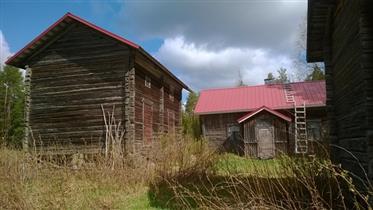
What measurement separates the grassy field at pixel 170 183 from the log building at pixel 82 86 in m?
5.30

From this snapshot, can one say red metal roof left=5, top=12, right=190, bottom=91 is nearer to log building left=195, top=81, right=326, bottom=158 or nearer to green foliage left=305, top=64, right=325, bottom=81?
log building left=195, top=81, right=326, bottom=158

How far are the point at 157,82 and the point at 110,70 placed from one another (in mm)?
4138

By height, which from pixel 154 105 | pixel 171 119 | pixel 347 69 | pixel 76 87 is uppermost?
pixel 76 87

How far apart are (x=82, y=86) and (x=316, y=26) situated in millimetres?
11369

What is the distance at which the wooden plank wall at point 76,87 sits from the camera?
16.7m

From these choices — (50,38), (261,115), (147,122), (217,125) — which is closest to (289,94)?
(261,115)

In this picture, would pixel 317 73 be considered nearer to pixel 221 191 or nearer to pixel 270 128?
pixel 270 128

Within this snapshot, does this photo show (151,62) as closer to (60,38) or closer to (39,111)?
(60,38)

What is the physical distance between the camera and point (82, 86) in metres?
17.3

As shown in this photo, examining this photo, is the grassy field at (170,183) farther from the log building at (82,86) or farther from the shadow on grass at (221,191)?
the log building at (82,86)

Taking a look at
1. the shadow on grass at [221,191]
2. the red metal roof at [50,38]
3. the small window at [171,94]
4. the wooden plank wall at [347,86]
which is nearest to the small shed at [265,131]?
the small window at [171,94]

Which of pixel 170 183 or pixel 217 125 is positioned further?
pixel 217 125

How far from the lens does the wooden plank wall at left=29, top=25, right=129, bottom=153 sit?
16.7 m

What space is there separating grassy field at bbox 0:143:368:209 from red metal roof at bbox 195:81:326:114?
50.6ft
